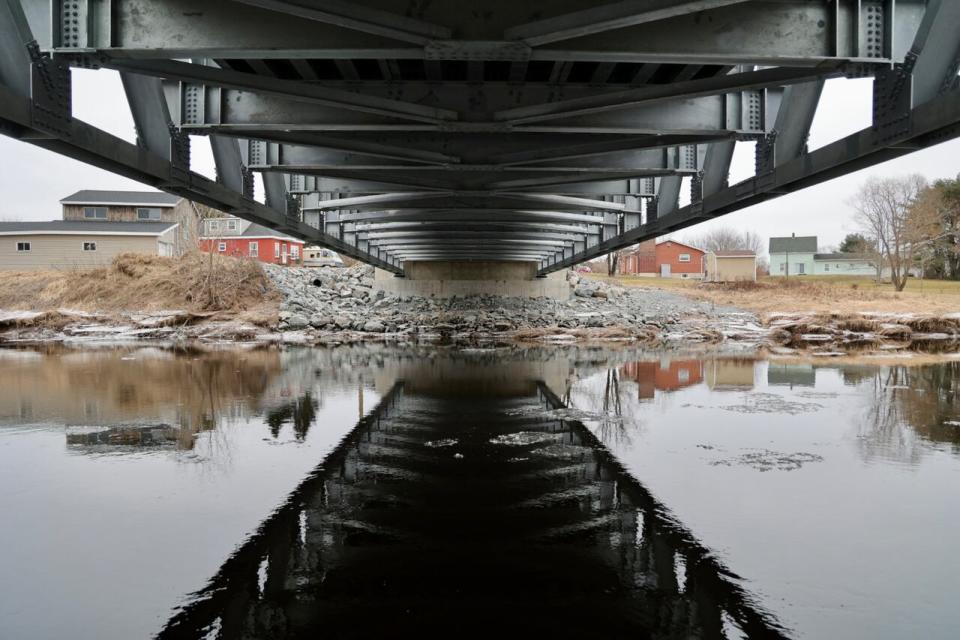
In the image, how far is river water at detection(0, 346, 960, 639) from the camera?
15.3ft

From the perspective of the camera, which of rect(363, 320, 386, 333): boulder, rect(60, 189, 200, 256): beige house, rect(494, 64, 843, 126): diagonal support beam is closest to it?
rect(494, 64, 843, 126): diagonal support beam

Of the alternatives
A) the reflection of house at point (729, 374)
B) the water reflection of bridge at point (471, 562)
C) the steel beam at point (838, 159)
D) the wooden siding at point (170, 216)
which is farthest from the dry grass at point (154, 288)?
the water reflection of bridge at point (471, 562)

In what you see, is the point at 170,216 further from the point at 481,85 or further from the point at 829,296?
the point at 481,85

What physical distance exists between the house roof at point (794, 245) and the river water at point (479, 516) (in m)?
86.5

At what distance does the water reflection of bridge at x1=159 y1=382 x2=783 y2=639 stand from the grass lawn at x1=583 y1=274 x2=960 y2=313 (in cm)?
3584

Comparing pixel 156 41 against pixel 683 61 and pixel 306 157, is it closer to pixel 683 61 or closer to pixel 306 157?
pixel 683 61

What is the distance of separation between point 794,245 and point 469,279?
66348mm

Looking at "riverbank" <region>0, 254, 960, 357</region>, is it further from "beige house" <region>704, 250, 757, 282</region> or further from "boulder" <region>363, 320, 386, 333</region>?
"beige house" <region>704, 250, 757, 282</region>

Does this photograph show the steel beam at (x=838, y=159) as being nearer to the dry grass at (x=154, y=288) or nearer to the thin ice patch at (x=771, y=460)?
the thin ice patch at (x=771, y=460)

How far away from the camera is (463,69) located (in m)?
8.67

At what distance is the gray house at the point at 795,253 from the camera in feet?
305

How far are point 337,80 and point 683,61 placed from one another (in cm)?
414

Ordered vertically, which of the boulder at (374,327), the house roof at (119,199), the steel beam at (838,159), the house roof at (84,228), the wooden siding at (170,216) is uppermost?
the house roof at (119,199)

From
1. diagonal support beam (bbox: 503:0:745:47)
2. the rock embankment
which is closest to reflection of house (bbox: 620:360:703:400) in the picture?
diagonal support beam (bbox: 503:0:745:47)
